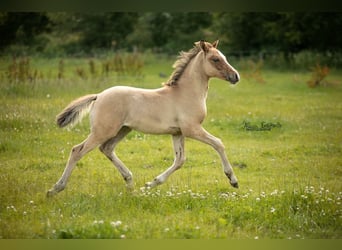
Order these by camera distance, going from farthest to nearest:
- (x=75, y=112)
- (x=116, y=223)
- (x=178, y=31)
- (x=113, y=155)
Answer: (x=178, y=31)
(x=113, y=155)
(x=75, y=112)
(x=116, y=223)

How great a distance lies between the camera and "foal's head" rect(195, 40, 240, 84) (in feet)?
21.6

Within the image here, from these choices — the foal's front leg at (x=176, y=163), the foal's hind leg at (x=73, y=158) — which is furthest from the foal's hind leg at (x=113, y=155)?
the foal's hind leg at (x=73, y=158)

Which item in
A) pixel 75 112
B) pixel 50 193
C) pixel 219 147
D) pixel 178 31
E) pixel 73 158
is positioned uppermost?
pixel 178 31

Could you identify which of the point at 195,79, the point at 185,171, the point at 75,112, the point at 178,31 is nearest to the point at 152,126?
the point at 195,79

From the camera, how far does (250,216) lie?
231 inches

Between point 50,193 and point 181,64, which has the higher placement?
point 181,64

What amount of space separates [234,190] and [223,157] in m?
0.56

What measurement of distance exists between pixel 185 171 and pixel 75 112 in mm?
1807

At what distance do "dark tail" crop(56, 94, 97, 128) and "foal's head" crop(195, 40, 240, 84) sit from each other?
51.8 inches

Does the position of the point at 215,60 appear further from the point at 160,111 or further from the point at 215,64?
the point at 160,111

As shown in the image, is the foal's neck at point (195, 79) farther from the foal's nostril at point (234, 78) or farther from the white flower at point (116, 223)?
the white flower at point (116, 223)

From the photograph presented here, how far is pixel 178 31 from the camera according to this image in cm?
1277

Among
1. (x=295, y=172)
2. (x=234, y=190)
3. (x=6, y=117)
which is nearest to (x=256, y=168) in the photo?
(x=295, y=172)

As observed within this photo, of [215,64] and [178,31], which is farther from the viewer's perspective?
[178,31]
